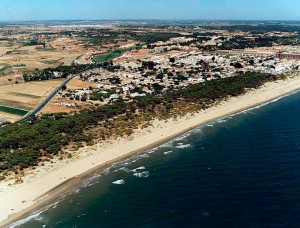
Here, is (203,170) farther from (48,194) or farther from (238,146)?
(48,194)

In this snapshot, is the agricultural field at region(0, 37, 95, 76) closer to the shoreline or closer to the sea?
the shoreline

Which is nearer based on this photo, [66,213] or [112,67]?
[66,213]

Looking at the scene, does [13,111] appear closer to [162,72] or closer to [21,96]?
[21,96]

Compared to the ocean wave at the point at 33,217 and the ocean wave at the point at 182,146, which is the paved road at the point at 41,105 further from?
the ocean wave at the point at 33,217

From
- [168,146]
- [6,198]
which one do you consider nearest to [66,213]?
[6,198]

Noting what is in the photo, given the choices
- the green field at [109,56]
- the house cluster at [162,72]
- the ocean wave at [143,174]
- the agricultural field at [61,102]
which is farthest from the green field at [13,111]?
the green field at [109,56]

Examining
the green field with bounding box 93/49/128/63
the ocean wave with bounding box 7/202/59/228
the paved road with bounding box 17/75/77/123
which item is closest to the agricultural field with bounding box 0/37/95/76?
the green field with bounding box 93/49/128/63
